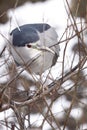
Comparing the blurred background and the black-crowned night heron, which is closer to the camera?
the blurred background

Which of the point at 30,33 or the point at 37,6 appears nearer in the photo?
the point at 30,33

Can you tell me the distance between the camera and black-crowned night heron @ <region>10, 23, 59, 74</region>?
1.86 metres

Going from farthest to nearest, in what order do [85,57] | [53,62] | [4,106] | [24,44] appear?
[53,62] → [24,44] → [4,106] → [85,57]

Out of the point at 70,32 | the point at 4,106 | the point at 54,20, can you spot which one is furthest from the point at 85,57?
the point at 54,20

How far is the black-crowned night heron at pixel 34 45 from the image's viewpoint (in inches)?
73.2

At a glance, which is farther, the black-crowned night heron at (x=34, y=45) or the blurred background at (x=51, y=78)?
the black-crowned night heron at (x=34, y=45)

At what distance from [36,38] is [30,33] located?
0.22 feet

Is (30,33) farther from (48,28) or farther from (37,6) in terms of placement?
(37,6)

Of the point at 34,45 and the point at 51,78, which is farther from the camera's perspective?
the point at 34,45

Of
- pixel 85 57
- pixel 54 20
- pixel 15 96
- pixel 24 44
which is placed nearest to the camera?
pixel 85 57

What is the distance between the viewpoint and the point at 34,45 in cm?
185

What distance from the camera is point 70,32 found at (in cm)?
150

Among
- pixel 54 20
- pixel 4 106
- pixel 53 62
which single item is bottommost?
pixel 54 20

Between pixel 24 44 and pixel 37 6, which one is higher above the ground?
pixel 24 44
